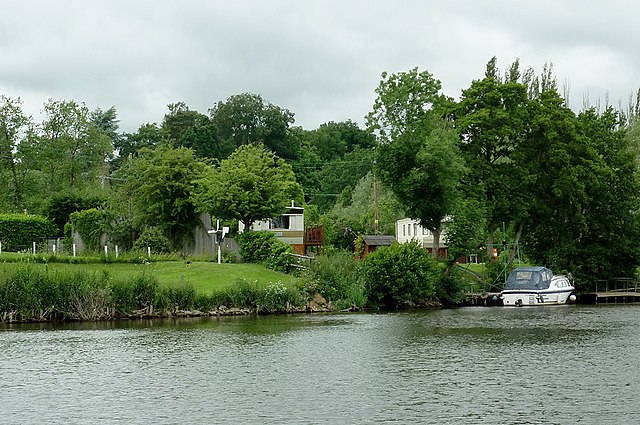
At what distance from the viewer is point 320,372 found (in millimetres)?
29922

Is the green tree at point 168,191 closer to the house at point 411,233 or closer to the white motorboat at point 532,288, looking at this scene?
the white motorboat at point 532,288

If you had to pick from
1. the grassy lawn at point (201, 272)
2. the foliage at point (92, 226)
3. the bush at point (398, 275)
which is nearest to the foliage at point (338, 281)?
the bush at point (398, 275)

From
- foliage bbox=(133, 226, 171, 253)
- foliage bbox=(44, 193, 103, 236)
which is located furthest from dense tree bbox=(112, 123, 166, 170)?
foliage bbox=(133, 226, 171, 253)

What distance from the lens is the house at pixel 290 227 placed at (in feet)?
240

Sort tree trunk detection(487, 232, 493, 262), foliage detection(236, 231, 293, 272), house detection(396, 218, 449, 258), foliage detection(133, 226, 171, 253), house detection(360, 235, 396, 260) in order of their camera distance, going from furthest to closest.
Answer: house detection(396, 218, 449, 258) < house detection(360, 235, 396, 260) < tree trunk detection(487, 232, 493, 262) < foliage detection(133, 226, 171, 253) < foliage detection(236, 231, 293, 272)

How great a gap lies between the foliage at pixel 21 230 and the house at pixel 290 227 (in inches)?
672

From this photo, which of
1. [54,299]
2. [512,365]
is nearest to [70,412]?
[512,365]

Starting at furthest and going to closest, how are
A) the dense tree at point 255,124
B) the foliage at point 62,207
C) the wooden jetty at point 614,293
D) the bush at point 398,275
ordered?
1. the dense tree at point 255,124
2. the foliage at point 62,207
3. the wooden jetty at point 614,293
4. the bush at point 398,275

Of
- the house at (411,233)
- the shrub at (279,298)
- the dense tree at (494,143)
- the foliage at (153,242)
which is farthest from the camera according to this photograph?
the house at (411,233)

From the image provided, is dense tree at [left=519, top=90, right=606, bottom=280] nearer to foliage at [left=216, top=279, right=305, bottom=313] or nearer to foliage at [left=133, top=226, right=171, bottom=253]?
foliage at [left=216, top=279, right=305, bottom=313]

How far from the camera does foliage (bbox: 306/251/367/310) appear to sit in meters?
54.8

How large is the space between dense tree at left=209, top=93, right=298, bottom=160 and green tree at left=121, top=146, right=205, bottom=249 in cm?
6500

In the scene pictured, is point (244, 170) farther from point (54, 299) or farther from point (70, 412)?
point (70, 412)

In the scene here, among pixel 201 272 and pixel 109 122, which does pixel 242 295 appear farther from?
pixel 109 122
